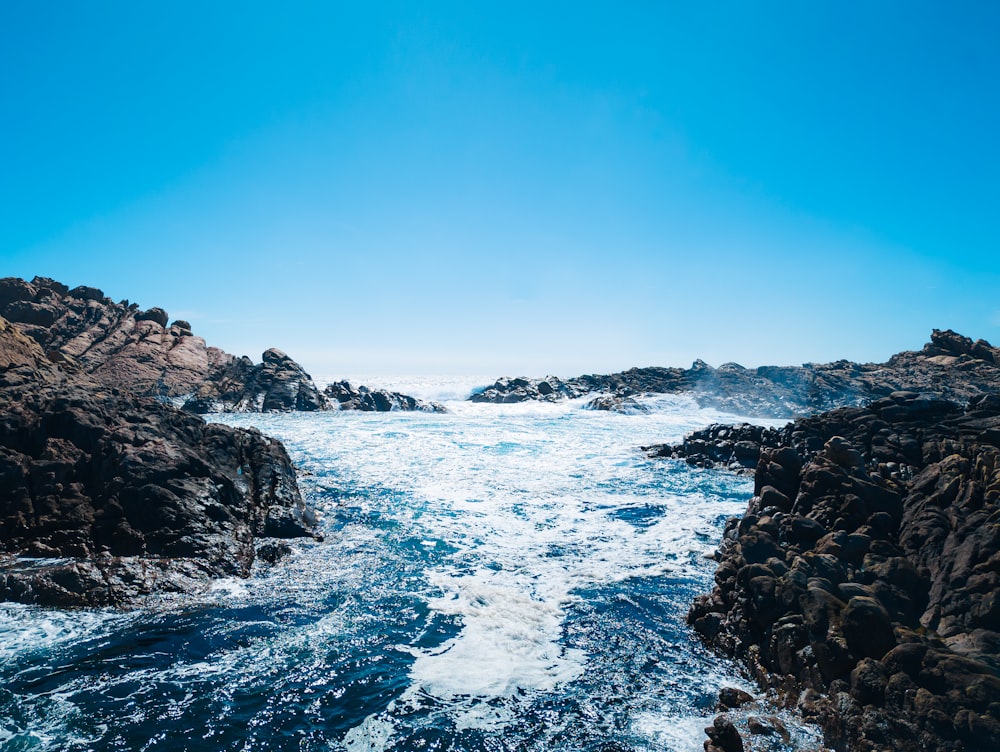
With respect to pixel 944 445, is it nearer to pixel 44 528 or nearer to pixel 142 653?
pixel 142 653

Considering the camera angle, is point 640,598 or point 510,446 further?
point 510,446

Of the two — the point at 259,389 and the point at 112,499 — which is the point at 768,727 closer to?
the point at 112,499

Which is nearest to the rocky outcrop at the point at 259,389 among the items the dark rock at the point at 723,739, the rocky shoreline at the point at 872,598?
the rocky shoreline at the point at 872,598

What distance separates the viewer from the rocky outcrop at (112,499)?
45.3ft

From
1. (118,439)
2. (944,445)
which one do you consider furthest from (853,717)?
(118,439)

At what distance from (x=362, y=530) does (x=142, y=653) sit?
32.2 feet

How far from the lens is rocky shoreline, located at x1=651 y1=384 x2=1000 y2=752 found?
8.12m

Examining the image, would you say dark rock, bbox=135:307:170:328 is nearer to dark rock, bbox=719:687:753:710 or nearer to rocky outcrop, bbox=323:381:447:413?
rocky outcrop, bbox=323:381:447:413

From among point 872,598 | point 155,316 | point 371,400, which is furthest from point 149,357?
point 872,598

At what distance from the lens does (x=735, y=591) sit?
41.8 ft

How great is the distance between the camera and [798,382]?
281 feet

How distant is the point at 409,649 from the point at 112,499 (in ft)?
37.2

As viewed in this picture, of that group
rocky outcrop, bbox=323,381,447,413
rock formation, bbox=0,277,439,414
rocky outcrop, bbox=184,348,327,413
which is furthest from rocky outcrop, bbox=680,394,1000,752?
rocky outcrop, bbox=323,381,447,413

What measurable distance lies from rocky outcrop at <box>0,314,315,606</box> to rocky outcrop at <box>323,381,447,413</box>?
54.2 metres
